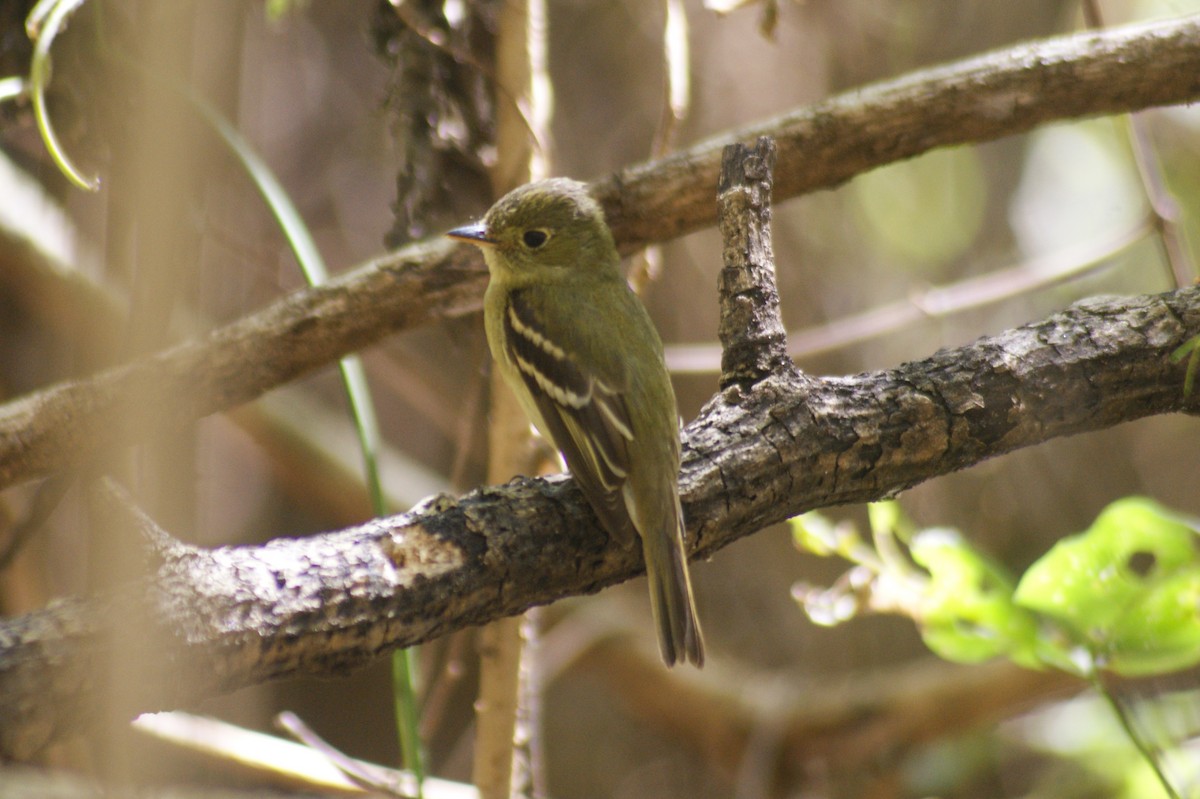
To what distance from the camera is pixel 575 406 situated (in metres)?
2.58

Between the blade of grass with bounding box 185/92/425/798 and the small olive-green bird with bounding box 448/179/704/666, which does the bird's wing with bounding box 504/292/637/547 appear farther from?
the blade of grass with bounding box 185/92/425/798

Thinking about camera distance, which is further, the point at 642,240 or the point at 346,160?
the point at 346,160

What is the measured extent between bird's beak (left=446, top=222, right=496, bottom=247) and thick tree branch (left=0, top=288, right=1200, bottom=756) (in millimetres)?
814

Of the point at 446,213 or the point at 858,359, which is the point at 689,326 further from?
the point at 446,213

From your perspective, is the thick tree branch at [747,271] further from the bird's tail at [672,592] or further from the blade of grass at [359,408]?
the blade of grass at [359,408]

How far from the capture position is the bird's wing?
2262 millimetres

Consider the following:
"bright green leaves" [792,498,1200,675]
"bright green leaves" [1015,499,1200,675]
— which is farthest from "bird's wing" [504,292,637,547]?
"bright green leaves" [1015,499,1200,675]

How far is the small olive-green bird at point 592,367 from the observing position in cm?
220

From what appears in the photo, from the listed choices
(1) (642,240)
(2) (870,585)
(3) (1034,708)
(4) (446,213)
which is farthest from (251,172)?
(3) (1034,708)

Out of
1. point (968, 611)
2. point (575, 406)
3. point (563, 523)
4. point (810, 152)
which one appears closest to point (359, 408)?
point (575, 406)

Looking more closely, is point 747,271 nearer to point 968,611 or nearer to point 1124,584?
point 968,611

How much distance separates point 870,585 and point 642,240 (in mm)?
1236

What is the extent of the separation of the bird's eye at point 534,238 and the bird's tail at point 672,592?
3.75ft

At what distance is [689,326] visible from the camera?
5.49 m
